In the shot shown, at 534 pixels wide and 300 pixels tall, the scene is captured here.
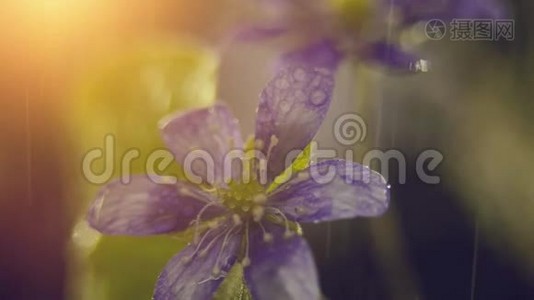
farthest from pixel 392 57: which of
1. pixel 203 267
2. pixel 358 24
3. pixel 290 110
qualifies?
pixel 203 267

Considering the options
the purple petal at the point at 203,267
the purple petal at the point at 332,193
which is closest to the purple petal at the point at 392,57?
the purple petal at the point at 332,193

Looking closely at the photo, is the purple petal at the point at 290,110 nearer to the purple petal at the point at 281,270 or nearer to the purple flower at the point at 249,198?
the purple flower at the point at 249,198

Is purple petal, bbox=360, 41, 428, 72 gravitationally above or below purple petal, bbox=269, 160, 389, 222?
above

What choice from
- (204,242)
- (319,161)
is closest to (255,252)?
(204,242)

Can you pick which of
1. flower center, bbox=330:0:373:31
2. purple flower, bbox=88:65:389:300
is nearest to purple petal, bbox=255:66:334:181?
purple flower, bbox=88:65:389:300

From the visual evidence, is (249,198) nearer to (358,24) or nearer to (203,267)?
(203,267)

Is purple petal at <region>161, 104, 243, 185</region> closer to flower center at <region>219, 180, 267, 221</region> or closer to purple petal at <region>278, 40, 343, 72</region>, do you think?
flower center at <region>219, 180, 267, 221</region>

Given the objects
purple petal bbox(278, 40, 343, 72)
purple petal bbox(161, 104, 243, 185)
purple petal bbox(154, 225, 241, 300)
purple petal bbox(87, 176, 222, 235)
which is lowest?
purple petal bbox(154, 225, 241, 300)
